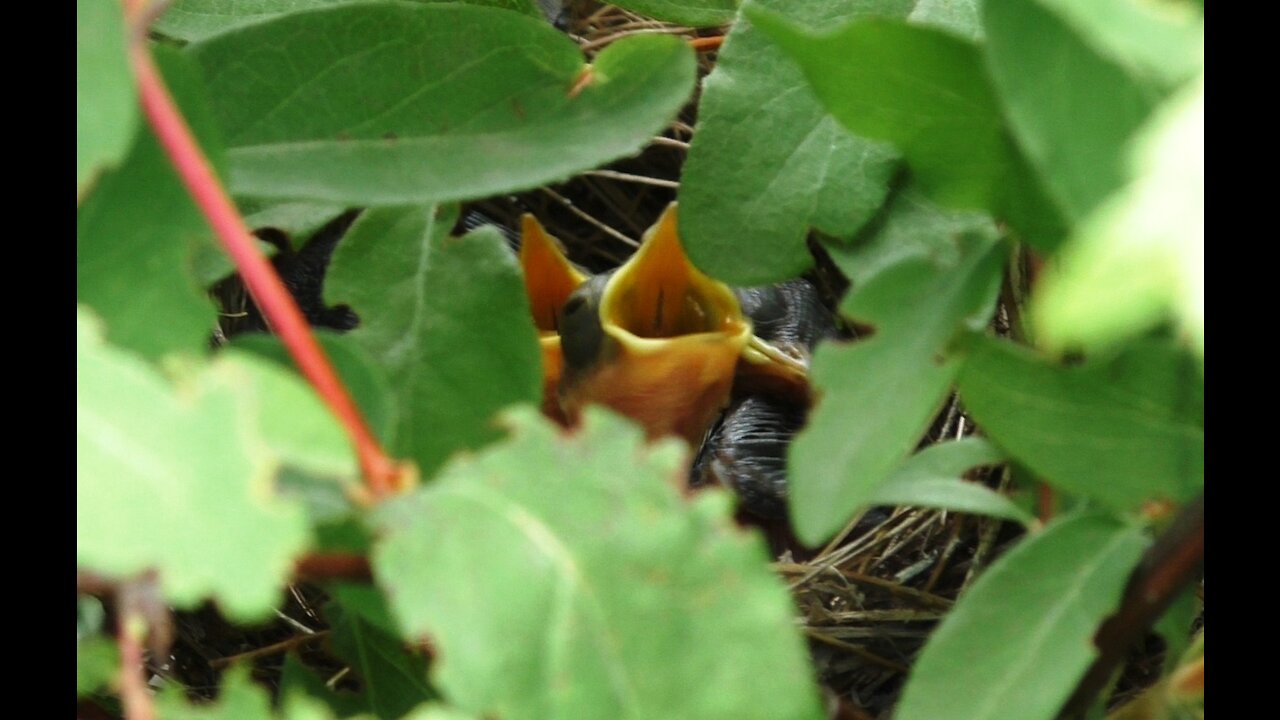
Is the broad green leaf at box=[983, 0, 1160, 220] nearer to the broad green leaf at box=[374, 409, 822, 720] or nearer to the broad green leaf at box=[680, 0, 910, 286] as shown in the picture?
the broad green leaf at box=[374, 409, 822, 720]

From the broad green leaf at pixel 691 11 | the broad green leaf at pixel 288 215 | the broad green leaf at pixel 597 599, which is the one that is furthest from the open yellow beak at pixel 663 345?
the broad green leaf at pixel 597 599

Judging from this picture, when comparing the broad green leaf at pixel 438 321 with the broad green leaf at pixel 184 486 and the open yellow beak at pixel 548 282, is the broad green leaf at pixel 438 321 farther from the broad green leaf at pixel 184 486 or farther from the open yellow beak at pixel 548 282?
the open yellow beak at pixel 548 282

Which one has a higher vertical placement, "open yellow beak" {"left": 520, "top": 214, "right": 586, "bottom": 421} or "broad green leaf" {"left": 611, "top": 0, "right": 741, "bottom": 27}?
"broad green leaf" {"left": 611, "top": 0, "right": 741, "bottom": 27}

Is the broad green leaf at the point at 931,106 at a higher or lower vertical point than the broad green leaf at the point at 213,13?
higher

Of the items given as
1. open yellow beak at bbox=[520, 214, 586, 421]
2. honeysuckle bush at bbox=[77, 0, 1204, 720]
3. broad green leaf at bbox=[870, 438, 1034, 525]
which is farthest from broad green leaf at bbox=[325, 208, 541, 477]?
open yellow beak at bbox=[520, 214, 586, 421]

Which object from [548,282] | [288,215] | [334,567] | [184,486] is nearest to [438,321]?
[288,215]

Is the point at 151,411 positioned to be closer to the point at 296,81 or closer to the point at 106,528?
the point at 106,528

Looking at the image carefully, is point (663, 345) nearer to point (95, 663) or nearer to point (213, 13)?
point (213, 13)
